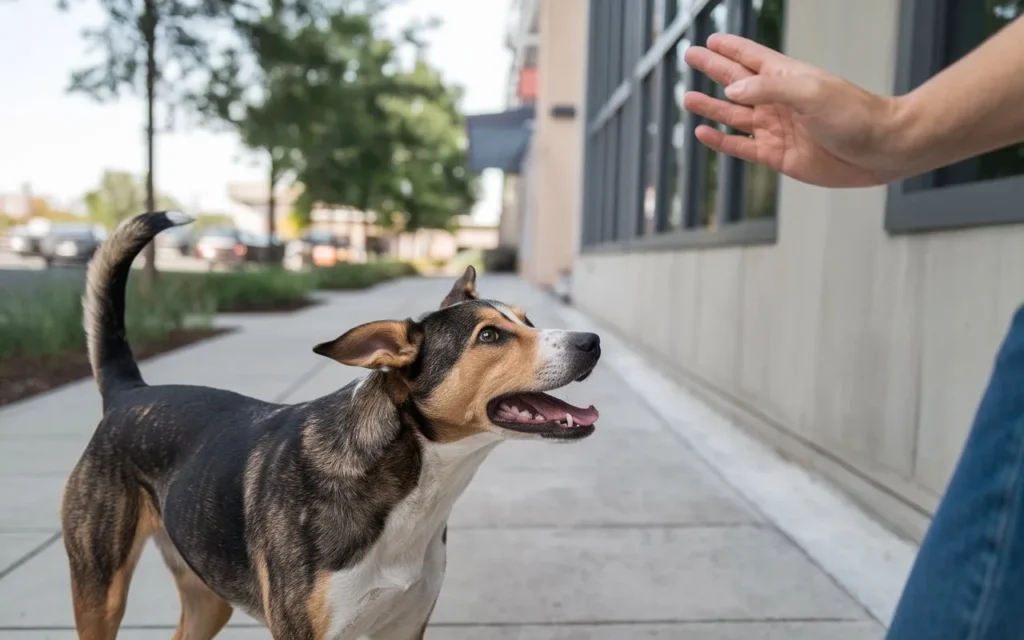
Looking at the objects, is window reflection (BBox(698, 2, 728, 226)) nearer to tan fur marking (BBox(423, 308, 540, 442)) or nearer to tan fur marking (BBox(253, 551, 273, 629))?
tan fur marking (BBox(423, 308, 540, 442))

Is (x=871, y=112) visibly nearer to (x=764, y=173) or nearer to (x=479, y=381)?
(x=479, y=381)

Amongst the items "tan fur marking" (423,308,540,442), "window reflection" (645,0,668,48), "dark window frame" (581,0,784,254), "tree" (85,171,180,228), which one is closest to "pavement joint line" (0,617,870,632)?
"tan fur marking" (423,308,540,442)

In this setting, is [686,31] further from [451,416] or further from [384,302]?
[384,302]

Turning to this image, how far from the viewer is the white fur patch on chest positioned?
7.24 feet

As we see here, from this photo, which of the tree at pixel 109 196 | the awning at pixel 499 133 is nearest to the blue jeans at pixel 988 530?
the awning at pixel 499 133

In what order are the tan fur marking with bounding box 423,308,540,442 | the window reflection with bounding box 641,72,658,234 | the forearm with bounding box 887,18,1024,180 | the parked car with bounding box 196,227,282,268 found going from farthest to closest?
the parked car with bounding box 196,227,282,268 → the window reflection with bounding box 641,72,658,234 → the tan fur marking with bounding box 423,308,540,442 → the forearm with bounding box 887,18,1024,180

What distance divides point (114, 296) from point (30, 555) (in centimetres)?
164

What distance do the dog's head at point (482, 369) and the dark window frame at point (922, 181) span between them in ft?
Answer: 7.03

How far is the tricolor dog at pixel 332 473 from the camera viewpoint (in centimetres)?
223

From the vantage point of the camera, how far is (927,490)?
3717mm

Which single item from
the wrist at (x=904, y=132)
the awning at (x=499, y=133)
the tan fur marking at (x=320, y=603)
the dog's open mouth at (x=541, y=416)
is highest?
the awning at (x=499, y=133)

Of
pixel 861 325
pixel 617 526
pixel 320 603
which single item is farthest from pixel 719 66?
pixel 861 325

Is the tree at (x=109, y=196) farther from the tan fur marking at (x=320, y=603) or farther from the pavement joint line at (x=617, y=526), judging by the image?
the tan fur marking at (x=320, y=603)

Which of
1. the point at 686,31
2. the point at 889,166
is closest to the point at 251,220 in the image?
the point at 686,31
